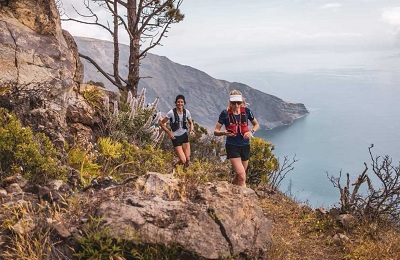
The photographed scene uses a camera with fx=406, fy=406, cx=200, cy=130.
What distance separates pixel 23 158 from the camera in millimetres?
4973

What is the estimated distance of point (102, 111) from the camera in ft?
33.4

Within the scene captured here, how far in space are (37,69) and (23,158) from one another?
2785 millimetres

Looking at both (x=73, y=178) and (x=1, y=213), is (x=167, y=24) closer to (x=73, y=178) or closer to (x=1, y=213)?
(x=73, y=178)

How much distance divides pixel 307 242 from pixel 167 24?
10071 mm

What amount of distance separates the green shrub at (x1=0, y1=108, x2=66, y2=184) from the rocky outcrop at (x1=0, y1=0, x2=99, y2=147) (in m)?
1.23

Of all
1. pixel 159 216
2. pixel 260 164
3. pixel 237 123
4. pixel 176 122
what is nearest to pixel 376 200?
pixel 237 123

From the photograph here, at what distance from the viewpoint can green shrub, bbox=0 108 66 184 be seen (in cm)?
491

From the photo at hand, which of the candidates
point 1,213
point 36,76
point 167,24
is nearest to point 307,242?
point 1,213

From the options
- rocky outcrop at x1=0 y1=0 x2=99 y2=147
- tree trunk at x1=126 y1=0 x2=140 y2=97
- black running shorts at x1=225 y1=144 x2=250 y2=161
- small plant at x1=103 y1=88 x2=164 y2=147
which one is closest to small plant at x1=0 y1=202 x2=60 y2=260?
rocky outcrop at x1=0 y1=0 x2=99 y2=147

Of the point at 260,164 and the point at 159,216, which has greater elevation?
the point at 159,216

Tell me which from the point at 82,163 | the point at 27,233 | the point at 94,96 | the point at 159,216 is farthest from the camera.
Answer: the point at 94,96

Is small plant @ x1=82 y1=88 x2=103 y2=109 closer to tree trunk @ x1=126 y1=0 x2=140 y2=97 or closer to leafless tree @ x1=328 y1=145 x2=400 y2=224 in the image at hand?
tree trunk @ x1=126 y1=0 x2=140 y2=97

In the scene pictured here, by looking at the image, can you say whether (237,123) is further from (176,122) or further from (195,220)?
(195,220)

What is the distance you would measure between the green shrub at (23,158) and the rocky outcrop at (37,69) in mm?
1227
